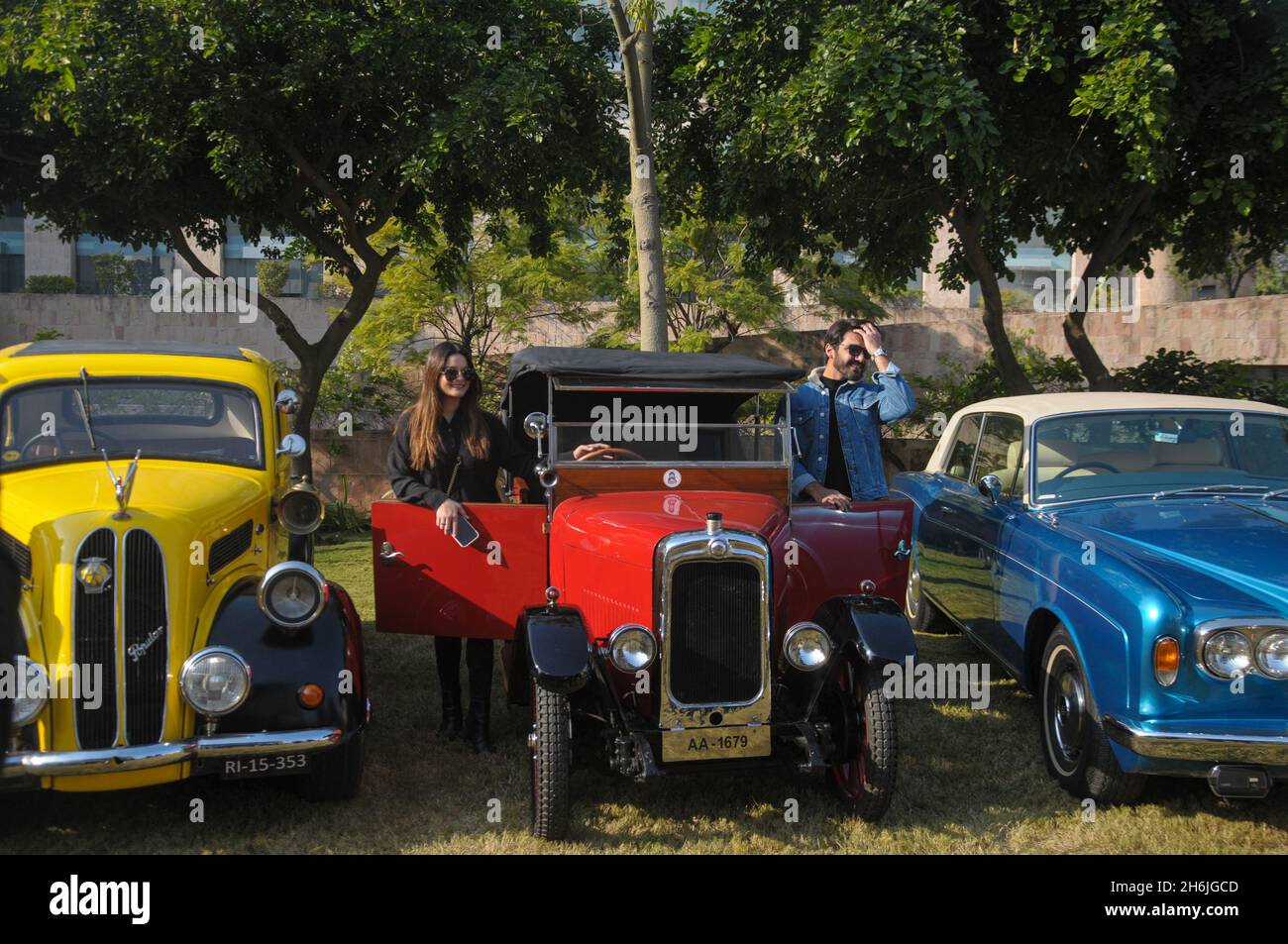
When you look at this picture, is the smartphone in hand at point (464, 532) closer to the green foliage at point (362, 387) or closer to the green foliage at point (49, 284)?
the green foliage at point (362, 387)

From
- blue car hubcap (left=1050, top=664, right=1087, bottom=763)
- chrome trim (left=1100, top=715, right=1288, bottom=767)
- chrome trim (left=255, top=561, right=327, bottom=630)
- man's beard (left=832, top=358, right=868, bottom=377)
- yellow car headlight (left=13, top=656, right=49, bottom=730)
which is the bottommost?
blue car hubcap (left=1050, top=664, right=1087, bottom=763)

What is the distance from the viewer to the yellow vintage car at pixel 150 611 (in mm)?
3773

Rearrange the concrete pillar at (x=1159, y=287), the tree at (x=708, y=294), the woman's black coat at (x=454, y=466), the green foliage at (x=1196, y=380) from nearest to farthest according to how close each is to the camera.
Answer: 1. the woman's black coat at (x=454, y=466)
2. the green foliage at (x=1196, y=380)
3. the tree at (x=708, y=294)
4. the concrete pillar at (x=1159, y=287)

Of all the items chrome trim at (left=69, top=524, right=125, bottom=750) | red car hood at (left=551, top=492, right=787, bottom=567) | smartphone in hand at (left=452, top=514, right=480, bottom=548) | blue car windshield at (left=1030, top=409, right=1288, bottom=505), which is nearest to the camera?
chrome trim at (left=69, top=524, right=125, bottom=750)

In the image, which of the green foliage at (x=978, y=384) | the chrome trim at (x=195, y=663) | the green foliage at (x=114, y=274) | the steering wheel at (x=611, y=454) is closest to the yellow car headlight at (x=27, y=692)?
the chrome trim at (x=195, y=663)

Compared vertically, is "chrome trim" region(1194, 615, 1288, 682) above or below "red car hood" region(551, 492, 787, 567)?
below

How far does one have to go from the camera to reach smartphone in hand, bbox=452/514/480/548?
189 inches

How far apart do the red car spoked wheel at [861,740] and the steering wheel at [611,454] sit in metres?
1.49

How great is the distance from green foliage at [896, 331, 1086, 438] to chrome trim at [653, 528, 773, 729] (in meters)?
8.63

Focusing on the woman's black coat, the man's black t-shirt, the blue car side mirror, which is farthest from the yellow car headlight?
the blue car side mirror

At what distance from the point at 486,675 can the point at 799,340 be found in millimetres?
13509

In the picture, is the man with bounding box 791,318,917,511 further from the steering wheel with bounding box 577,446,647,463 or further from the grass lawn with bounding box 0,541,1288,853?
the grass lawn with bounding box 0,541,1288,853

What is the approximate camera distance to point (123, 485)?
422cm

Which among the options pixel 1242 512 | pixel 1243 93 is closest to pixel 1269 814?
pixel 1242 512
